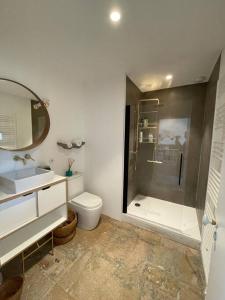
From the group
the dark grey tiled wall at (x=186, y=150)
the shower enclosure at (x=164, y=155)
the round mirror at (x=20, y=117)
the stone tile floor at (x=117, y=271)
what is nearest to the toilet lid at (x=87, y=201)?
the stone tile floor at (x=117, y=271)

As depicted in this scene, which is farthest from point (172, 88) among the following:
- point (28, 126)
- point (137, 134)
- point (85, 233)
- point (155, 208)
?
point (85, 233)

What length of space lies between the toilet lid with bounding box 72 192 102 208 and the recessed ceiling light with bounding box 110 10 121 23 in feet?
6.87

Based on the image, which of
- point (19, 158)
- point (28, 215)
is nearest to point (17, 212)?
point (28, 215)

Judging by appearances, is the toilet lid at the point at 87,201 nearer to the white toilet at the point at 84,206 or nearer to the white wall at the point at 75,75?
the white toilet at the point at 84,206

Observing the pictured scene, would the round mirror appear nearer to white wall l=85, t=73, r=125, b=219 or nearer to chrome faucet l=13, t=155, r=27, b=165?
chrome faucet l=13, t=155, r=27, b=165

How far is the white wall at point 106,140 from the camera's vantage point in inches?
83.7

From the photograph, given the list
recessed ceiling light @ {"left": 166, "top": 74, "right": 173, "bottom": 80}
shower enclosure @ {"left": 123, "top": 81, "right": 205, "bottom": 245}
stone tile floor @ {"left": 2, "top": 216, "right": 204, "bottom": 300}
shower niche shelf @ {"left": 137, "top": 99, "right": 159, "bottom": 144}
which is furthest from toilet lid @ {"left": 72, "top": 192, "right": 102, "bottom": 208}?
recessed ceiling light @ {"left": 166, "top": 74, "right": 173, "bottom": 80}

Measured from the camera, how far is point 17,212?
3.98 feet

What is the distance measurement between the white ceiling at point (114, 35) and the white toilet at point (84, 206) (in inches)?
65.8

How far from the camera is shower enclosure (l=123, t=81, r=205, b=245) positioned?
235 centimetres

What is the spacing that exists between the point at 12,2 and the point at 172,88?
8.08 ft

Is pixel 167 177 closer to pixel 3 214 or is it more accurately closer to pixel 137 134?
pixel 137 134

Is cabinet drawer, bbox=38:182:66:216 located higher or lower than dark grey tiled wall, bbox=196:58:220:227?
lower

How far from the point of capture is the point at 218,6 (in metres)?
0.96
